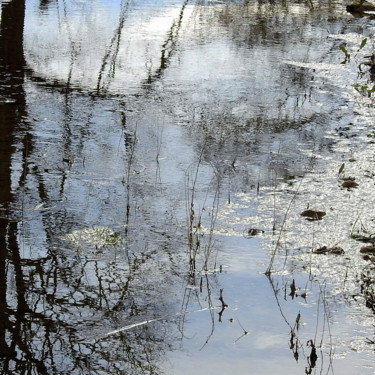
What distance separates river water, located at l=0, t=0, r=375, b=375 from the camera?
3.76 m

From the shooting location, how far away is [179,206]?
5.43 m

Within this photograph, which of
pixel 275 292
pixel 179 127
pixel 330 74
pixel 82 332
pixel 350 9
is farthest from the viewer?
pixel 350 9

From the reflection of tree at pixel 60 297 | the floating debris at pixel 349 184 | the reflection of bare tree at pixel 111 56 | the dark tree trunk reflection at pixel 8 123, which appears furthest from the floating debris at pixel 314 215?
the reflection of bare tree at pixel 111 56

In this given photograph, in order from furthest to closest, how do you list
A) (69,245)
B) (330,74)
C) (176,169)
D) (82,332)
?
(330,74)
(176,169)
(69,245)
(82,332)

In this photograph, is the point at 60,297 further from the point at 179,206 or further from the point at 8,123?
the point at 8,123

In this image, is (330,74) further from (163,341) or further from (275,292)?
(163,341)

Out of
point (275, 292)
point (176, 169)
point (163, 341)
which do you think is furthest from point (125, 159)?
point (163, 341)

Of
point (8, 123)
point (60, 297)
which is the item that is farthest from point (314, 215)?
point (8, 123)

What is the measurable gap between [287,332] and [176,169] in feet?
8.22

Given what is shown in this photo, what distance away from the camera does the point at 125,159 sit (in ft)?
20.7

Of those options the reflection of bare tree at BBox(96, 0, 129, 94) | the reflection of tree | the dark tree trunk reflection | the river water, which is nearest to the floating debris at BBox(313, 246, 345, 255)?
the river water

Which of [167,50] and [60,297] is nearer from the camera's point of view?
[60,297]

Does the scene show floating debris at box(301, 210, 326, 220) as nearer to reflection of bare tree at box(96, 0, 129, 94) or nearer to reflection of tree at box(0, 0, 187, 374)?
reflection of tree at box(0, 0, 187, 374)

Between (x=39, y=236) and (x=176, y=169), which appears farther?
(x=176, y=169)
